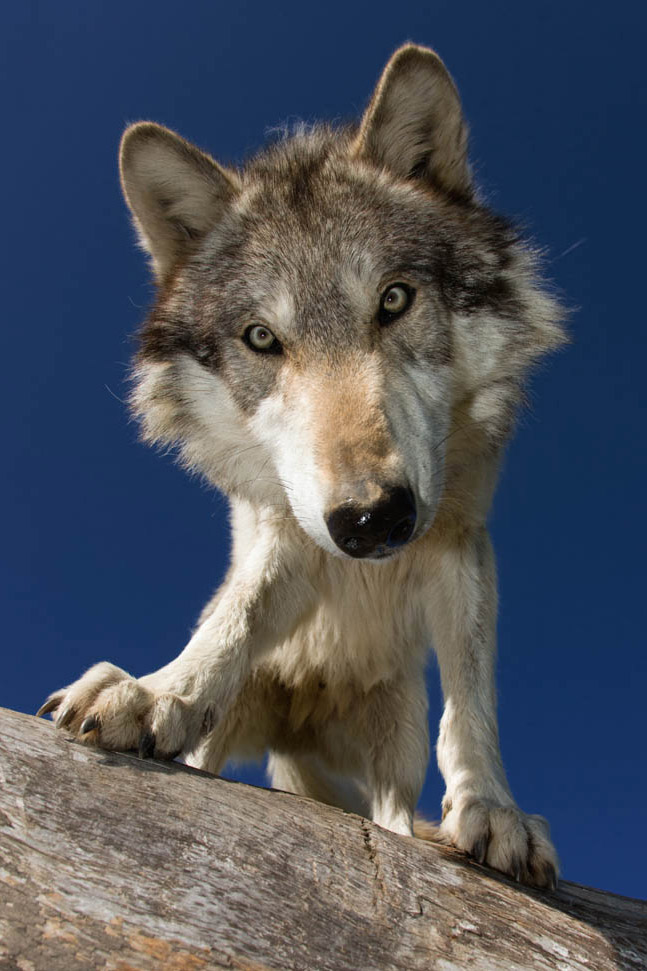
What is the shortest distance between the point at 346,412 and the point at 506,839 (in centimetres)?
184

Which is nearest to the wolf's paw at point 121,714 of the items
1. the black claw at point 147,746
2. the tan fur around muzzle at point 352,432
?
the black claw at point 147,746

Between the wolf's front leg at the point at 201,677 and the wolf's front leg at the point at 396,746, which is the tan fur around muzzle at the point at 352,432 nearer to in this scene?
the wolf's front leg at the point at 201,677

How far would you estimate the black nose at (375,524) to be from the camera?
2.83 meters

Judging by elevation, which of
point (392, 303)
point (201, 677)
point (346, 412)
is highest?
point (392, 303)

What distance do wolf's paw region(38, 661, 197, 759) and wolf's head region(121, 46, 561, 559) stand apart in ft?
3.03

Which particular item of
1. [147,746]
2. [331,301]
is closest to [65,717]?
[147,746]

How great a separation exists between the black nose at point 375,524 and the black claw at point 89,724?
3.54 ft

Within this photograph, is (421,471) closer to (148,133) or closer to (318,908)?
(318,908)

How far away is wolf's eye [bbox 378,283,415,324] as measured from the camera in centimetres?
372

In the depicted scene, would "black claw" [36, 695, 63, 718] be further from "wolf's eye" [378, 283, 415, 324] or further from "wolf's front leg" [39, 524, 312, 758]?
"wolf's eye" [378, 283, 415, 324]

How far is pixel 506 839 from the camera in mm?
3197

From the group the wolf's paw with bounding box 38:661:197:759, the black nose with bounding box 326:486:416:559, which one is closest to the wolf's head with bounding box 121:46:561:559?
the black nose with bounding box 326:486:416:559

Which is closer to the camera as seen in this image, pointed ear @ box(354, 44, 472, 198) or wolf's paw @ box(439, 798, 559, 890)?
wolf's paw @ box(439, 798, 559, 890)

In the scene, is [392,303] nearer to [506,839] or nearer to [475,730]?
[475,730]
